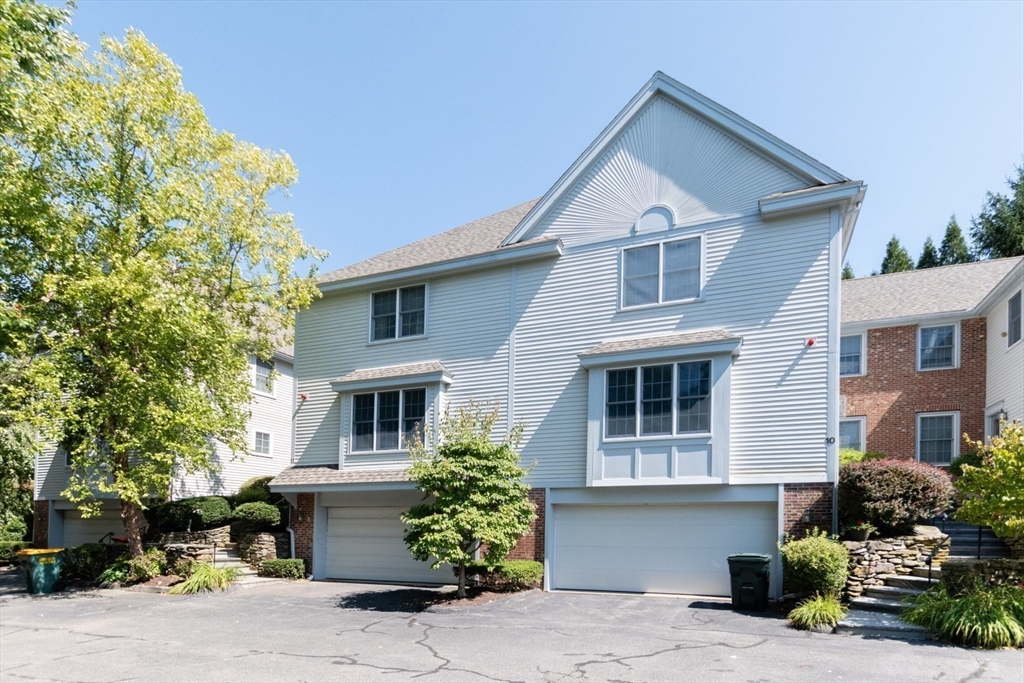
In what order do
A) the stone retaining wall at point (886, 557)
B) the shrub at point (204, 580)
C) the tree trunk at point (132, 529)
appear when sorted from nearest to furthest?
the stone retaining wall at point (886, 557), the shrub at point (204, 580), the tree trunk at point (132, 529)

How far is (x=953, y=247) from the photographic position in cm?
4447

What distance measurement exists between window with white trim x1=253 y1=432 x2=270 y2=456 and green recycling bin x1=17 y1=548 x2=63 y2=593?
7.91 meters

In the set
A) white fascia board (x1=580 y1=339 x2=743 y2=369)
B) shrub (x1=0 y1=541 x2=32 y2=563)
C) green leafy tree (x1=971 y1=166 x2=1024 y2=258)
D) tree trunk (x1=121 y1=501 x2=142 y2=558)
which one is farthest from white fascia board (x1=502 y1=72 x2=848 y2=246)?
green leafy tree (x1=971 y1=166 x2=1024 y2=258)

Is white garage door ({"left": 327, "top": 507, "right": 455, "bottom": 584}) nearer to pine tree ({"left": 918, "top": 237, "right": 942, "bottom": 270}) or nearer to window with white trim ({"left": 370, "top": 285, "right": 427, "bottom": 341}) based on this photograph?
window with white trim ({"left": 370, "top": 285, "right": 427, "bottom": 341})

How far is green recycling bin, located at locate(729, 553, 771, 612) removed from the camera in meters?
13.7

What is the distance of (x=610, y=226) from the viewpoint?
1769cm

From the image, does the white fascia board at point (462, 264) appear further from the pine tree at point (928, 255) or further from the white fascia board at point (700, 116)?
the pine tree at point (928, 255)

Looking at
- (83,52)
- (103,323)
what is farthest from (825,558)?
(83,52)

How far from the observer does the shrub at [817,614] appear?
11805 millimetres

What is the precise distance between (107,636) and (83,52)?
42.9ft

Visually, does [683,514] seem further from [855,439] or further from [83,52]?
[83,52]

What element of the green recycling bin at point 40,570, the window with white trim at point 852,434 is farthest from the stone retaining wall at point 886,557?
the green recycling bin at point 40,570

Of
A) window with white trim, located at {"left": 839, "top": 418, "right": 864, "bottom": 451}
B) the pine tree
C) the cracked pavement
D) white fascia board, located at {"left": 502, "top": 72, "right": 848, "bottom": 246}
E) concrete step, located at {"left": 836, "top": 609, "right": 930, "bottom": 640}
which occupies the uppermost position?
the pine tree

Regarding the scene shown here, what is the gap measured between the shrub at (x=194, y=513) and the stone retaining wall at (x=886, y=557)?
14.8m
